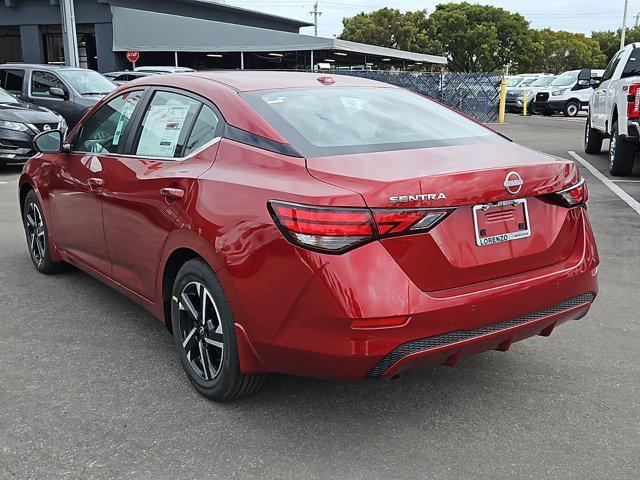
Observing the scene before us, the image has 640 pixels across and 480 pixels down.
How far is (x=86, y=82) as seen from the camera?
14.9 meters

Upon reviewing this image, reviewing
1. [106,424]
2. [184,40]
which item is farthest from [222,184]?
[184,40]

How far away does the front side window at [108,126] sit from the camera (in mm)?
4250

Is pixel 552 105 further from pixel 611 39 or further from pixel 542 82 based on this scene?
pixel 611 39

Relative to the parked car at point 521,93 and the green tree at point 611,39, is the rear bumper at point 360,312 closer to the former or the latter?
the parked car at point 521,93

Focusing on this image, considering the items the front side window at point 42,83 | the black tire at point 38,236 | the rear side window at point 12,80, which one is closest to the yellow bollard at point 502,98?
the front side window at point 42,83

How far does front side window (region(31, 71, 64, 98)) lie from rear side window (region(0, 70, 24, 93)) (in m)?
0.30

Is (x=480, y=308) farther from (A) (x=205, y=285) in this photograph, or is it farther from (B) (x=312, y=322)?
(A) (x=205, y=285)

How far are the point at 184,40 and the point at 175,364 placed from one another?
2986cm

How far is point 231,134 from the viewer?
3.36 metres

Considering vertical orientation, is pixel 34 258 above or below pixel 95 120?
below

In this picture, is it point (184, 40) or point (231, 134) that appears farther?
point (184, 40)

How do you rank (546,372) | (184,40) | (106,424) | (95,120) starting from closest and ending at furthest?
1. (106,424)
2. (546,372)
3. (95,120)
4. (184,40)

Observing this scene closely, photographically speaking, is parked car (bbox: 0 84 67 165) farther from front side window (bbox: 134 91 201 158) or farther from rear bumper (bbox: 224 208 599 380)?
rear bumper (bbox: 224 208 599 380)

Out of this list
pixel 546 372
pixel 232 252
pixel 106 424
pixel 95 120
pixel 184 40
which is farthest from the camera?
pixel 184 40
